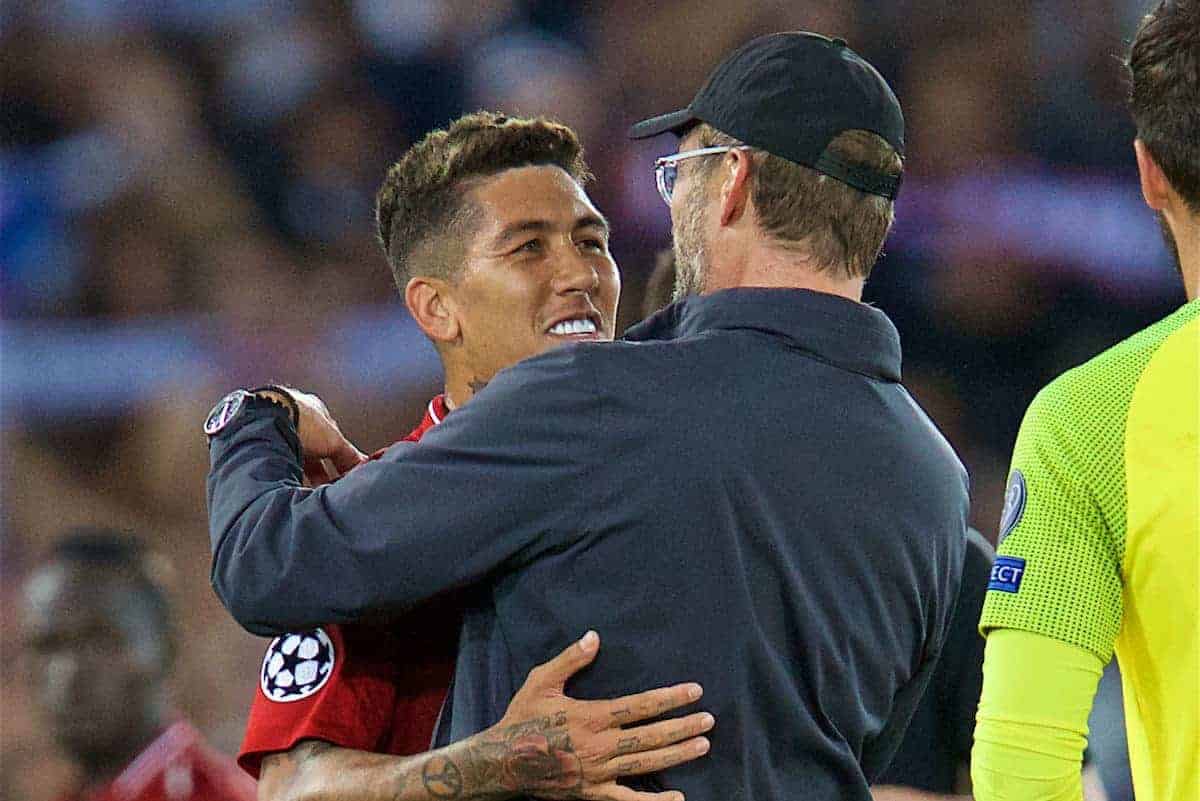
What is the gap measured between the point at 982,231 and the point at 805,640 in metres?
3.21

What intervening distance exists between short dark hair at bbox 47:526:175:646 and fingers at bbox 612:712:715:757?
2614mm

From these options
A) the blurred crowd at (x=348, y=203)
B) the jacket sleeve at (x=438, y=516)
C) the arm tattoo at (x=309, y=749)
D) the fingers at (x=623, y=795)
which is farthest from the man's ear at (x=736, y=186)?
the blurred crowd at (x=348, y=203)

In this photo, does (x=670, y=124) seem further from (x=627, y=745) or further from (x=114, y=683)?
(x=114, y=683)

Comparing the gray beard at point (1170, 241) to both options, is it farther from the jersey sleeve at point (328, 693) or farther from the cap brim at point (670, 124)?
the jersey sleeve at point (328, 693)

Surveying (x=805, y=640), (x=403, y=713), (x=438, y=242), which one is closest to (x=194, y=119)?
(x=438, y=242)

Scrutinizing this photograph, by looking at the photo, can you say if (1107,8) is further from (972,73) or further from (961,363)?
(961,363)

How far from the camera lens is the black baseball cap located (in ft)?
5.72

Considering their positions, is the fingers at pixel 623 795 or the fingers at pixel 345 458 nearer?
the fingers at pixel 623 795

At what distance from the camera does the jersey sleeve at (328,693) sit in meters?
1.75

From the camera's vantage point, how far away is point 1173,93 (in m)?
1.51

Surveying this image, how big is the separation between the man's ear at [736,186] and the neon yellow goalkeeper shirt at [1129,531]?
0.43 meters

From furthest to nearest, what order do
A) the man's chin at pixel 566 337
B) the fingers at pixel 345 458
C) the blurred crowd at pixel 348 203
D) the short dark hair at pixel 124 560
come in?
the blurred crowd at pixel 348 203 < the short dark hair at pixel 124 560 < the man's chin at pixel 566 337 < the fingers at pixel 345 458

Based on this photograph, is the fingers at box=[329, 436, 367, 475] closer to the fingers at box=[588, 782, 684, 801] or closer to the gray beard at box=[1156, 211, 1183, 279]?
the fingers at box=[588, 782, 684, 801]

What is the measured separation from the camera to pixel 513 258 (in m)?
2.22
